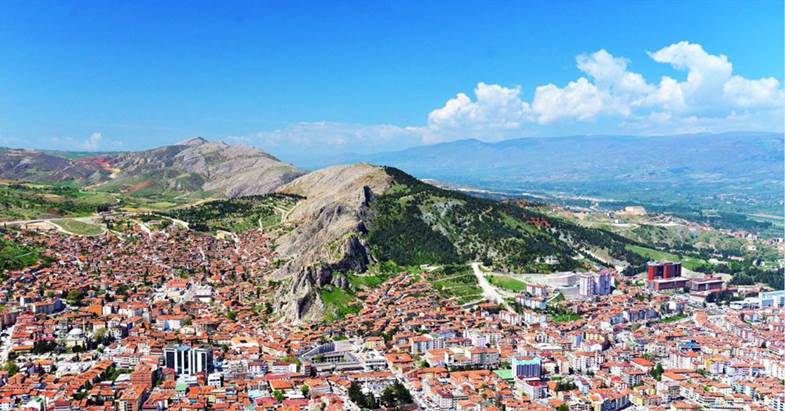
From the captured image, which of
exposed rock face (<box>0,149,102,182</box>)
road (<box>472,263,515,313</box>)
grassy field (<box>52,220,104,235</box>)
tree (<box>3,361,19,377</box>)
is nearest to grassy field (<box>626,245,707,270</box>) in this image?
road (<box>472,263,515,313</box>)

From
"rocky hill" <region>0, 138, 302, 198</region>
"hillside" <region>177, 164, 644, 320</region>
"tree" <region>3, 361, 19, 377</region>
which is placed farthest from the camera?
"rocky hill" <region>0, 138, 302, 198</region>

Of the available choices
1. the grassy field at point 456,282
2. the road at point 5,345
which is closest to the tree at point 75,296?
the road at point 5,345

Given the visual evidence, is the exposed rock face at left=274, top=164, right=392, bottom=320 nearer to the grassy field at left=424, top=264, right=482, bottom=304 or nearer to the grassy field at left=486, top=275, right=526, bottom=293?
the grassy field at left=424, top=264, right=482, bottom=304

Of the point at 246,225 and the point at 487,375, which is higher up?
the point at 246,225

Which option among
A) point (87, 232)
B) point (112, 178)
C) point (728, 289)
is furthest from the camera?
point (112, 178)

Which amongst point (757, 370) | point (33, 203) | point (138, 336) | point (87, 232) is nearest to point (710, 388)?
point (757, 370)

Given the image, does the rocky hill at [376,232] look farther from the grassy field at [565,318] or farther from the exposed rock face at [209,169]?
the exposed rock face at [209,169]

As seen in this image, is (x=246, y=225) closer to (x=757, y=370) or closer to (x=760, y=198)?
(x=757, y=370)

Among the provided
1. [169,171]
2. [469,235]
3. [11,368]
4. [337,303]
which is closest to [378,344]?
[337,303]
